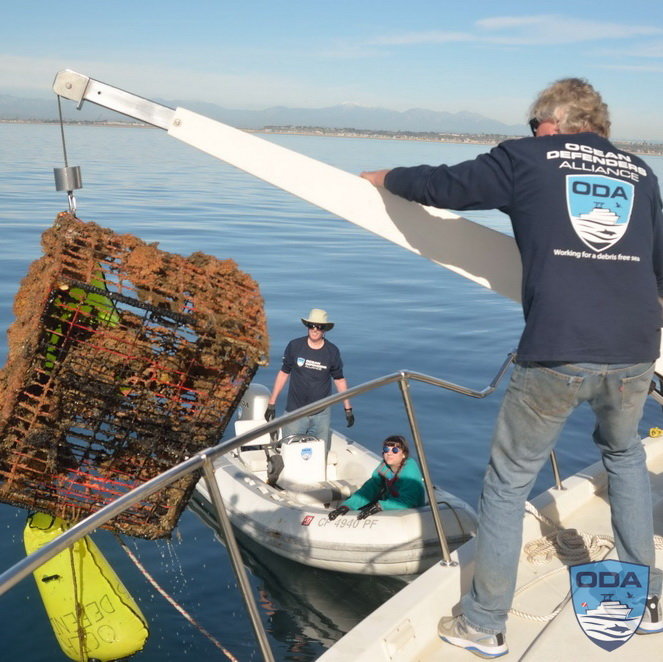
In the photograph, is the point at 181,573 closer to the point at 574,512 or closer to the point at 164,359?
the point at 164,359

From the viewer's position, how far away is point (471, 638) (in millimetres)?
2934

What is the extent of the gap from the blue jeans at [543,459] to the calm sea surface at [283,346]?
344 cm

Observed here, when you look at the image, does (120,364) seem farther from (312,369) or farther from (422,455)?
(312,369)

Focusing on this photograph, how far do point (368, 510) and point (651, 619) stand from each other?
13.0 ft

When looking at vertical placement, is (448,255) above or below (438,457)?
above

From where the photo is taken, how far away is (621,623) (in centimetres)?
306

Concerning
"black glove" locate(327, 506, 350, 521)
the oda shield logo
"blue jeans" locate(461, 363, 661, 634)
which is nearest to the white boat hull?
"black glove" locate(327, 506, 350, 521)

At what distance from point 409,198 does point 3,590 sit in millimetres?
1806

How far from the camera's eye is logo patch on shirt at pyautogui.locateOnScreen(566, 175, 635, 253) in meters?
2.55

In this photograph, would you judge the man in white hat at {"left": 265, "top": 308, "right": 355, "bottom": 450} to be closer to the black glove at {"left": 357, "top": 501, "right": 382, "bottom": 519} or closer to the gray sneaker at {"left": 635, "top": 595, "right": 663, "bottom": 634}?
the black glove at {"left": 357, "top": 501, "right": 382, "bottom": 519}

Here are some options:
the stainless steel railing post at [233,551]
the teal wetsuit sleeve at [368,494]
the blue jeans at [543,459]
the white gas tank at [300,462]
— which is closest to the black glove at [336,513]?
the teal wetsuit sleeve at [368,494]

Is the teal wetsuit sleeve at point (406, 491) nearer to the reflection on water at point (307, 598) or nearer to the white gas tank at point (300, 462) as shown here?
the reflection on water at point (307, 598)

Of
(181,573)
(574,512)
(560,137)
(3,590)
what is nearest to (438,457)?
(181,573)

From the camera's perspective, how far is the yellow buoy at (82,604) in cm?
500
